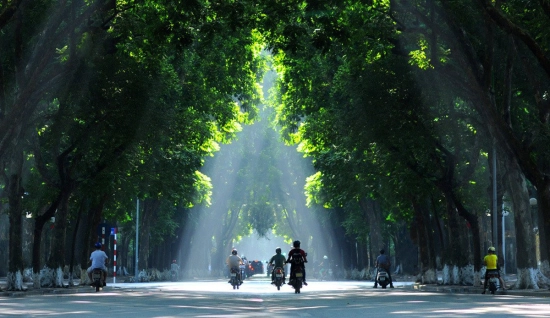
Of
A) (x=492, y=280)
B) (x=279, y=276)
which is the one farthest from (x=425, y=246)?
(x=492, y=280)

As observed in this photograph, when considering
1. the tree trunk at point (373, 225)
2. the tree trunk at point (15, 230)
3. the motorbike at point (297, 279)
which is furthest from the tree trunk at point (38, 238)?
the tree trunk at point (373, 225)

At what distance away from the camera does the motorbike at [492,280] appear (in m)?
35.6

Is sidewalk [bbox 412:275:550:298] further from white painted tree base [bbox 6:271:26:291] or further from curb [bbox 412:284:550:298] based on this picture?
white painted tree base [bbox 6:271:26:291]

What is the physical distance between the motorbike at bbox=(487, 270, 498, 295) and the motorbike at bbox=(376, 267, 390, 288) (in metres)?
9.88

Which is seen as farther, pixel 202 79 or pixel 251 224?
pixel 251 224

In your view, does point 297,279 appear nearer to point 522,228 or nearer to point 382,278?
point 522,228

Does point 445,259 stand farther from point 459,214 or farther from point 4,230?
point 4,230

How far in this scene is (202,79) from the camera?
46688mm

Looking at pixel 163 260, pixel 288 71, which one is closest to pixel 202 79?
pixel 288 71

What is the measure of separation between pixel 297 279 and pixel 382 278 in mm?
9528

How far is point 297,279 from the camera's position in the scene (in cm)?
3738

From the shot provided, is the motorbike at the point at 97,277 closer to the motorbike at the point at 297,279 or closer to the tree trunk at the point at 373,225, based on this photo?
the motorbike at the point at 297,279

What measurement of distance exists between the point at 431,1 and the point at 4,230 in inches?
2249

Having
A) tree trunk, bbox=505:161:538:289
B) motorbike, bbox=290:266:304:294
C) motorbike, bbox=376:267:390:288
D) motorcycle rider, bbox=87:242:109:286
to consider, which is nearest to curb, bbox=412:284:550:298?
tree trunk, bbox=505:161:538:289
